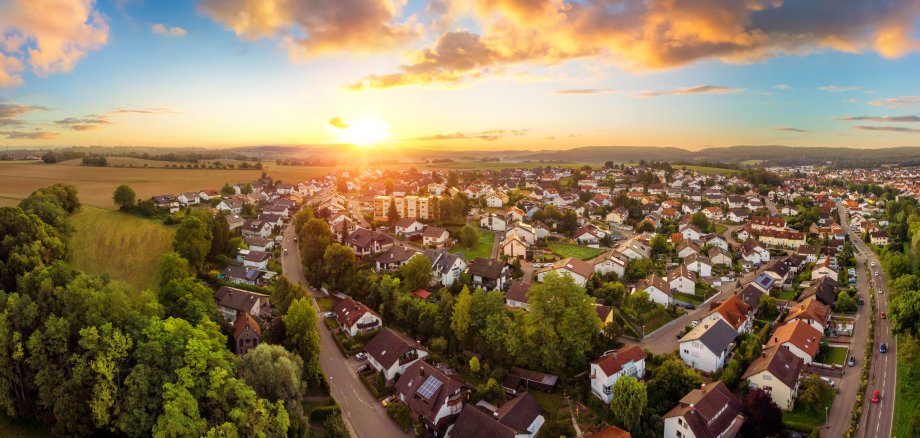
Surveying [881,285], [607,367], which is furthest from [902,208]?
[607,367]

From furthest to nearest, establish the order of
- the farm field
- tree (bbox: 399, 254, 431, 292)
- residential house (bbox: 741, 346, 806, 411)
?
the farm field
tree (bbox: 399, 254, 431, 292)
residential house (bbox: 741, 346, 806, 411)

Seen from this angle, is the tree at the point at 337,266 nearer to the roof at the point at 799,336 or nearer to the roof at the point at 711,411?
the roof at the point at 711,411

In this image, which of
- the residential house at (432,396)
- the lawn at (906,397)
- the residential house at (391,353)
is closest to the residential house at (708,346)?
the lawn at (906,397)

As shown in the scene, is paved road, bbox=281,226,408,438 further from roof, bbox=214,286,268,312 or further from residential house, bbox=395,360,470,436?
roof, bbox=214,286,268,312

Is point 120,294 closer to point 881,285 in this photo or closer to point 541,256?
point 541,256

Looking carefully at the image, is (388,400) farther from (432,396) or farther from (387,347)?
(387,347)

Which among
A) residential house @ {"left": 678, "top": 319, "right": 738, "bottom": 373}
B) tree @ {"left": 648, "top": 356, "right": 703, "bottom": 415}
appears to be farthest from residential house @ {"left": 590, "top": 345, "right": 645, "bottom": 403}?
residential house @ {"left": 678, "top": 319, "right": 738, "bottom": 373}

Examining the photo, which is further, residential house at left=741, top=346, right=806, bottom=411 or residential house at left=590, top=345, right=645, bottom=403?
residential house at left=590, top=345, right=645, bottom=403
